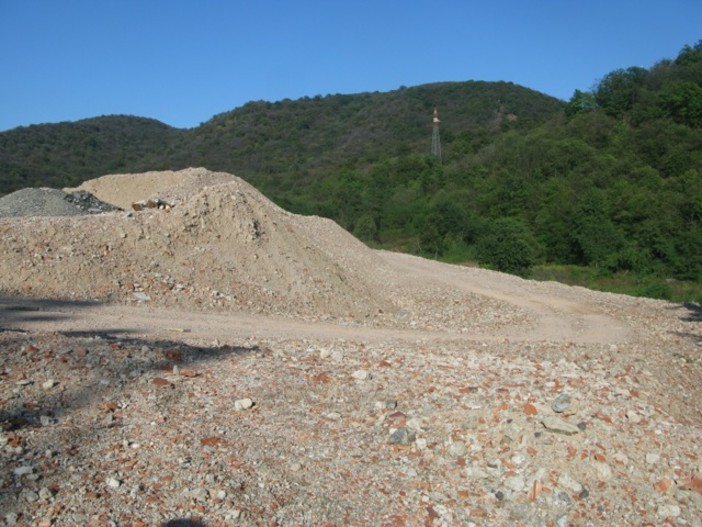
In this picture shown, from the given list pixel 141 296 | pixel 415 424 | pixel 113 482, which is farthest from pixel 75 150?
pixel 113 482

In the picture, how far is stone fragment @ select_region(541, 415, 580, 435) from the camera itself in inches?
189

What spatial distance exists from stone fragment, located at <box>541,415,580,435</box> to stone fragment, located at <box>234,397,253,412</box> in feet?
7.54

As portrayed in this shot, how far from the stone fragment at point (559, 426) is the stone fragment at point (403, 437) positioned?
995mm

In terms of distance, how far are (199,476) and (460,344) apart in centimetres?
521

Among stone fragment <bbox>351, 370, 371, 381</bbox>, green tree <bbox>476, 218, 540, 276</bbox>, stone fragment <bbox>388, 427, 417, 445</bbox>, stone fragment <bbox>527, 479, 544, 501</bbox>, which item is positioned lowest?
green tree <bbox>476, 218, 540, 276</bbox>

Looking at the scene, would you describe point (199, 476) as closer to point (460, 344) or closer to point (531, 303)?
point (460, 344)

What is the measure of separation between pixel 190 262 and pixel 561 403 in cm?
772

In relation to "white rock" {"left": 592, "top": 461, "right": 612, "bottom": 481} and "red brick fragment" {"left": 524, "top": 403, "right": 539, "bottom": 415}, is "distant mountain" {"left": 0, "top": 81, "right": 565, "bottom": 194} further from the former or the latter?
"white rock" {"left": 592, "top": 461, "right": 612, "bottom": 481}

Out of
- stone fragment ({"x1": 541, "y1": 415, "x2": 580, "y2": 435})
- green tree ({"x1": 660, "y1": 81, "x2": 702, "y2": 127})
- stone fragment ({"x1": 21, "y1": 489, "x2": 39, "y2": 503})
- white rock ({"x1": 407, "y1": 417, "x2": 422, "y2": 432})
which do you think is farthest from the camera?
green tree ({"x1": 660, "y1": 81, "x2": 702, "y2": 127})

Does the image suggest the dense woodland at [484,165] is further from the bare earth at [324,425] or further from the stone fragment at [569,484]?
the stone fragment at [569,484]

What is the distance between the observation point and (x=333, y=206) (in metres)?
41.0

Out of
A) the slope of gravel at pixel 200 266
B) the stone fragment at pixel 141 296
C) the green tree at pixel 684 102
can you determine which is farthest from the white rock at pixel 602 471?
the green tree at pixel 684 102

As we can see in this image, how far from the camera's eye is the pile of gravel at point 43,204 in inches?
640

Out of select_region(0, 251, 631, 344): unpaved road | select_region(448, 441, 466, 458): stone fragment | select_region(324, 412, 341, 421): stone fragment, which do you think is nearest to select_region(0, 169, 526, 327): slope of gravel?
select_region(0, 251, 631, 344): unpaved road
